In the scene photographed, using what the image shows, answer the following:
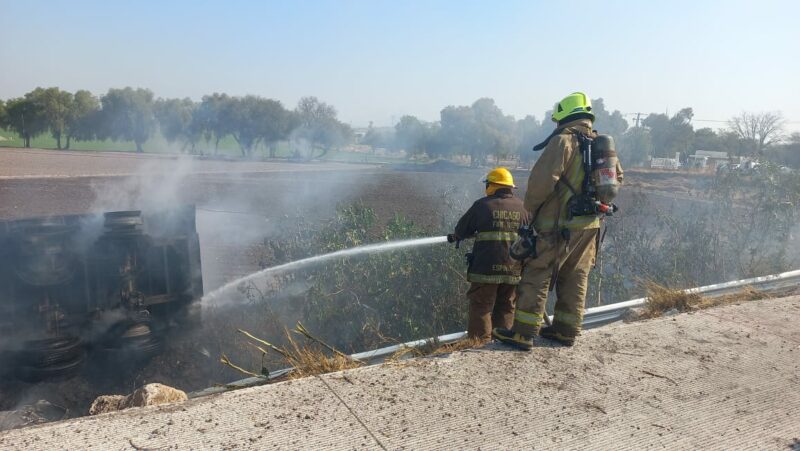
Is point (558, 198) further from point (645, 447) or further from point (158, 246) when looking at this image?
point (158, 246)

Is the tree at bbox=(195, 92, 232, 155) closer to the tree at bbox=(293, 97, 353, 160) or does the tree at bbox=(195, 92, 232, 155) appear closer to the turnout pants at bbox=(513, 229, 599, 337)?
the tree at bbox=(293, 97, 353, 160)

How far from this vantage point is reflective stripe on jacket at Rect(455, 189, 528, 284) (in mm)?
3818

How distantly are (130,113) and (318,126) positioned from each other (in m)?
10.6

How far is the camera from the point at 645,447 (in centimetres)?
237

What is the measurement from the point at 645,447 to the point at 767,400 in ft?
3.37

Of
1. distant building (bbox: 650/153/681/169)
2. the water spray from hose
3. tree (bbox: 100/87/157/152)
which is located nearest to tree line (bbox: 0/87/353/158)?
tree (bbox: 100/87/157/152)

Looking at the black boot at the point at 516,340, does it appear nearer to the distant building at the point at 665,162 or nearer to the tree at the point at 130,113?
the tree at the point at 130,113

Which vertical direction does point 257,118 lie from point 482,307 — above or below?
above

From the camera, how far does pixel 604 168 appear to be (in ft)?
10.9

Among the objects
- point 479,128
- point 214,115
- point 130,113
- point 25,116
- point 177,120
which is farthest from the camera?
point 25,116

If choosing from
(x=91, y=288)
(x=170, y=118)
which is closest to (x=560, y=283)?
(x=91, y=288)

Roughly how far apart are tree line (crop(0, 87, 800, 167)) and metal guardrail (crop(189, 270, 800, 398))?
12.9 m

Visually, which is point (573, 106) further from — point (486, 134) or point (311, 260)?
point (486, 134)

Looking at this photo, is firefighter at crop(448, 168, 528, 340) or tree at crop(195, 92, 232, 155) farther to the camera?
tree at crop(195, 92, 232, 155)
